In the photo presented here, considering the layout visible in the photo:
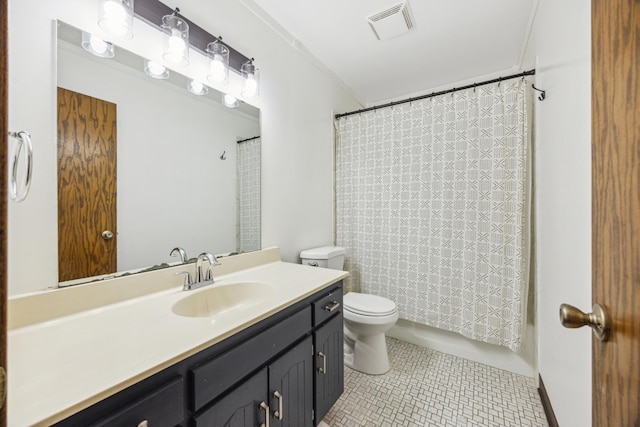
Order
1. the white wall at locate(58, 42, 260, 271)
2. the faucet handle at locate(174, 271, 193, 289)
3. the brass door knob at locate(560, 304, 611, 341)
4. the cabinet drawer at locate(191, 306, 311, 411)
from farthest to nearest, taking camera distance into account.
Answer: the faucet handle at locate(174, 271, 193, 289)
the white wall at locate(58, 42, 260, 271)
the cabinet drawer at locate(191, 306, 311, 411)
the brass door knob at locate(560, 304, 611, 341)

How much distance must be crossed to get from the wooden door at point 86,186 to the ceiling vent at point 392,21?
5.36ft

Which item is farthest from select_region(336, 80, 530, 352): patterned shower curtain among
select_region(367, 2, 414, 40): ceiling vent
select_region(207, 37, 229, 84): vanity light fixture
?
select_region(207, 37, 229, 84): vanity light fixture

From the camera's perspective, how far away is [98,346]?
68 centimetres

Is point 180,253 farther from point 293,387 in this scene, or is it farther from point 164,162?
point 293,387

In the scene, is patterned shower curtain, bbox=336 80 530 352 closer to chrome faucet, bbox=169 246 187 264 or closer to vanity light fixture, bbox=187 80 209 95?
vanity light fixture, bbox=187 80 209 95

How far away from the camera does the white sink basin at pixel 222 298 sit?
108cm

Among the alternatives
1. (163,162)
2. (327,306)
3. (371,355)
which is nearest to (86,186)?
(163,162)

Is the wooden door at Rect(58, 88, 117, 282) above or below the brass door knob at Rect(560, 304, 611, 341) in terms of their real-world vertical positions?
above

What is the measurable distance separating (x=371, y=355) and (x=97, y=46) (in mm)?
2217

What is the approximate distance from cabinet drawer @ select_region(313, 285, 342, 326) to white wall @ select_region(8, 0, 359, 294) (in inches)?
23.7

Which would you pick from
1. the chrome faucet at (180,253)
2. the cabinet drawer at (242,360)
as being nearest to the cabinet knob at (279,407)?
the cabinet drawer at (242,360)

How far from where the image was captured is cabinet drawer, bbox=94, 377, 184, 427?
0.55 m

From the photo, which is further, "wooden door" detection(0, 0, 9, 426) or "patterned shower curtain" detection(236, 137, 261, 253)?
"patterned shower curtain" detection(236, 137, 261, 253)

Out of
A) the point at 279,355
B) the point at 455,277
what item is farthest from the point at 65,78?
the point at 455,277
